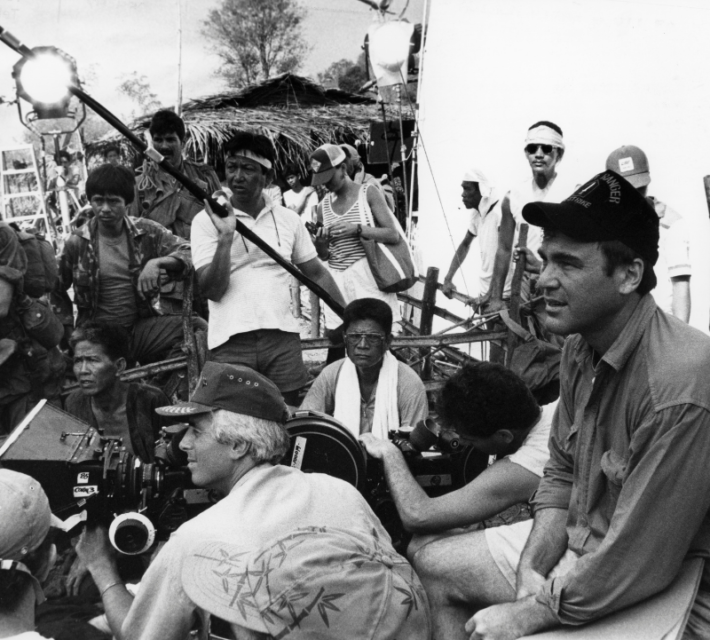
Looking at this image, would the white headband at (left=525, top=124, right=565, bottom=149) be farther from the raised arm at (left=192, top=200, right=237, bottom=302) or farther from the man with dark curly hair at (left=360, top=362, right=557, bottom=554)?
the man with dark curly hair at (left=360, top=362, right=557, bottom=554)

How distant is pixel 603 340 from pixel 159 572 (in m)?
1.28

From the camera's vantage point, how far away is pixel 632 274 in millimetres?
2250

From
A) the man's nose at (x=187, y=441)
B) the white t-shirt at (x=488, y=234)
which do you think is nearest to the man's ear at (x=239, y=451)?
the man's nose at (x=187, y=441)

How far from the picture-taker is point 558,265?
2305 mm

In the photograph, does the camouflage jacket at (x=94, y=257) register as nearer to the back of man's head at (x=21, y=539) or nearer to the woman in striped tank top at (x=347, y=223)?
the woman in striped tank top at (x=347, y=223)

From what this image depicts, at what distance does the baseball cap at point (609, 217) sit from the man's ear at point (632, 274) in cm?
3

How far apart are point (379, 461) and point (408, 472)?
15 cm

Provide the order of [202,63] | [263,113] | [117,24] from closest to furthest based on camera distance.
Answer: [117,24]
[263,113]
[202,63]

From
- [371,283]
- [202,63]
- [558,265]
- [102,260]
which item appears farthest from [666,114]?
[202,63]

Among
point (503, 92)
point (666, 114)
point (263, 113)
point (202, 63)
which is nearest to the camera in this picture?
point (666, 114)

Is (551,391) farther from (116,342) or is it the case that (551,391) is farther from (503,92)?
(503,92)

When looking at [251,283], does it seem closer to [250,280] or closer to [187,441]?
[250,280]

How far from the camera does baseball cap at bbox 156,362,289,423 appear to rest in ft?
8.85

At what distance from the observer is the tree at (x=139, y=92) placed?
1628 centimetres
